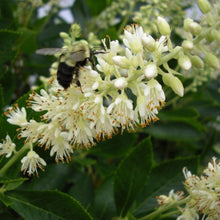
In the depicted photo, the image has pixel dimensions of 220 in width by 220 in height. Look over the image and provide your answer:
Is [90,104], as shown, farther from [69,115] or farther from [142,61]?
[142,61]

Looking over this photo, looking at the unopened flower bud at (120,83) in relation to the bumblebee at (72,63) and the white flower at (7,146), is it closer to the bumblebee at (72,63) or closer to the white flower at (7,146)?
the bumblebee at (72,63)

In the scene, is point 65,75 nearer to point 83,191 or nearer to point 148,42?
point 148,42

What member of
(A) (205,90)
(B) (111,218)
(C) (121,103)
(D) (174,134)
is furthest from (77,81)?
(A) (205,90)

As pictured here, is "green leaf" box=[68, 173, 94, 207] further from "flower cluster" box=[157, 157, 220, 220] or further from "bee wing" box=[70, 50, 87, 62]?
"bee wing" box=[70, 50, 87, 62]

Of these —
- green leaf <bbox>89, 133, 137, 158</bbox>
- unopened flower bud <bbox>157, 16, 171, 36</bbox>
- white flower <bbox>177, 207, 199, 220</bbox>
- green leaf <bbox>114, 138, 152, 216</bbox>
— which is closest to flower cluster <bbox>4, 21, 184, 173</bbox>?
unopened flower bud <bbox>157, 16, 171, 36</bbox>

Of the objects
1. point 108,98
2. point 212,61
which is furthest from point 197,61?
point 108,98

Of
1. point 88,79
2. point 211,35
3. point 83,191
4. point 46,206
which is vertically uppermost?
point 88,79
